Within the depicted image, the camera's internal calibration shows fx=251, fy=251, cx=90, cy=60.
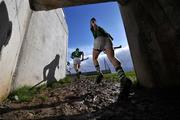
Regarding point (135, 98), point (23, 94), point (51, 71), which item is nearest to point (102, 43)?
point (135, 98)

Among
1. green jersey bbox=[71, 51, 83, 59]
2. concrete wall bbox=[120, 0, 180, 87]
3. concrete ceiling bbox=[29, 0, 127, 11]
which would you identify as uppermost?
concrete ceiling bbox=[29, 0, 127, 11]

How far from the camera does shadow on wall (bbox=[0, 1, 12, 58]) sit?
5.17 meters

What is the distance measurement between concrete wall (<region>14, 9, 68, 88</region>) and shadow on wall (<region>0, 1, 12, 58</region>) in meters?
1.16

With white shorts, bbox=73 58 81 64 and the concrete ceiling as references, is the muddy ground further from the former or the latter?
white shorts, bbox=73 58 81 64

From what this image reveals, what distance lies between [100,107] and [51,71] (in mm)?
5410

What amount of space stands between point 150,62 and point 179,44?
131 centimetres

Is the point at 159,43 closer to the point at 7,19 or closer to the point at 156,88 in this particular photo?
the point at 156,88

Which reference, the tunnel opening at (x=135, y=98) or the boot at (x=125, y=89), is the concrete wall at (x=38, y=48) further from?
the boot at (x=125, y=89)

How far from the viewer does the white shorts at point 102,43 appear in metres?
6.66

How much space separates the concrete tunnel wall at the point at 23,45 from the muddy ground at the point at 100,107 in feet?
2.43

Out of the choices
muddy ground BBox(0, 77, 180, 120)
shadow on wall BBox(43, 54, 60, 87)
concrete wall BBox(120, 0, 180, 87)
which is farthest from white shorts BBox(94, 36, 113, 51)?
shadow on wall BBox(43, 54, 60, 87)

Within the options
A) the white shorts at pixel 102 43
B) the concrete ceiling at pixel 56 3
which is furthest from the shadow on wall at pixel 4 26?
the white shorts at pixel 102 43

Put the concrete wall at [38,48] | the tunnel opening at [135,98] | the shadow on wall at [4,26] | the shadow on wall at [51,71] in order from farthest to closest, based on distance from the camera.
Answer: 1. the shadow on wall at [51,71]
2. the concrete wall at [38,48]
3. the shadow on wall at [4,26]
4. the tunnel opening at [135,98]

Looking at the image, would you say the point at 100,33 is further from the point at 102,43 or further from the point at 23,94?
the point at 23,94
